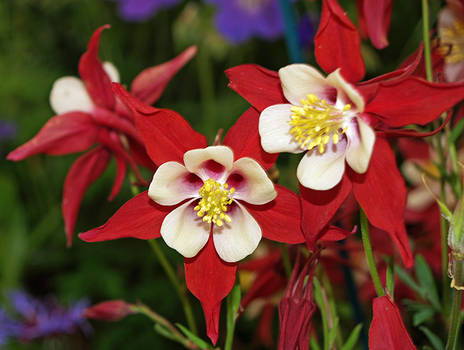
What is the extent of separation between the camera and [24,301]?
3.78 feet

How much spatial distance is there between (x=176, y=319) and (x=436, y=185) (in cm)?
47

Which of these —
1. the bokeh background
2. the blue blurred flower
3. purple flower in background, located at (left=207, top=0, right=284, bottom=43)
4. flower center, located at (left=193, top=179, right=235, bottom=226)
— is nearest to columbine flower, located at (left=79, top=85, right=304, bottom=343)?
flower center, located at (left=193, top=179, right=235, bottom=226)

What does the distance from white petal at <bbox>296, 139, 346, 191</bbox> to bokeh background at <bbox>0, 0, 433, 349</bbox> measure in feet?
2.07

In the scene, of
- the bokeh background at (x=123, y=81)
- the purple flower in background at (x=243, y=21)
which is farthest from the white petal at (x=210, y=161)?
the purple flower in background at (x=243, y=21)

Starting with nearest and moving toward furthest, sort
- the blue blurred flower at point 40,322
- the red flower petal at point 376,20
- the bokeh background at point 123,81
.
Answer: the red flower petal at point 376,20
the blue blurred flower at point 40,322
the bokeh background at point 123,81

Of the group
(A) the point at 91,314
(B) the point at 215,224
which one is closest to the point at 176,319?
(A) the point at 91,314

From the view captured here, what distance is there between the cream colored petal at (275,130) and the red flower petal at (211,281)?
92 mm

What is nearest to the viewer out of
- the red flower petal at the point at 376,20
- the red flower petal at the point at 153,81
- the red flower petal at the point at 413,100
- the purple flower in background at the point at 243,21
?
the red flower petal at the point at 413,100

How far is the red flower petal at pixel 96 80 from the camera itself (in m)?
0.57

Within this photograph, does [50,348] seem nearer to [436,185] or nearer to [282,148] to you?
[436,185]

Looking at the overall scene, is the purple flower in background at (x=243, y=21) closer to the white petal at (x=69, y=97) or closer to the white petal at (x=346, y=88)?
the white petal at (x=69, y=97)

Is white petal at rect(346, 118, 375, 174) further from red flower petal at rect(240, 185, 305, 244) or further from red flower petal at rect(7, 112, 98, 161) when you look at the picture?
red flower petal at rect(7, 112, 98, 161)

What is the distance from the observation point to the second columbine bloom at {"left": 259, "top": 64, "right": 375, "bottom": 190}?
1.37ft

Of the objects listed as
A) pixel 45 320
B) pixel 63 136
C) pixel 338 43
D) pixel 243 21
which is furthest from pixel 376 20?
pixel 243 21
